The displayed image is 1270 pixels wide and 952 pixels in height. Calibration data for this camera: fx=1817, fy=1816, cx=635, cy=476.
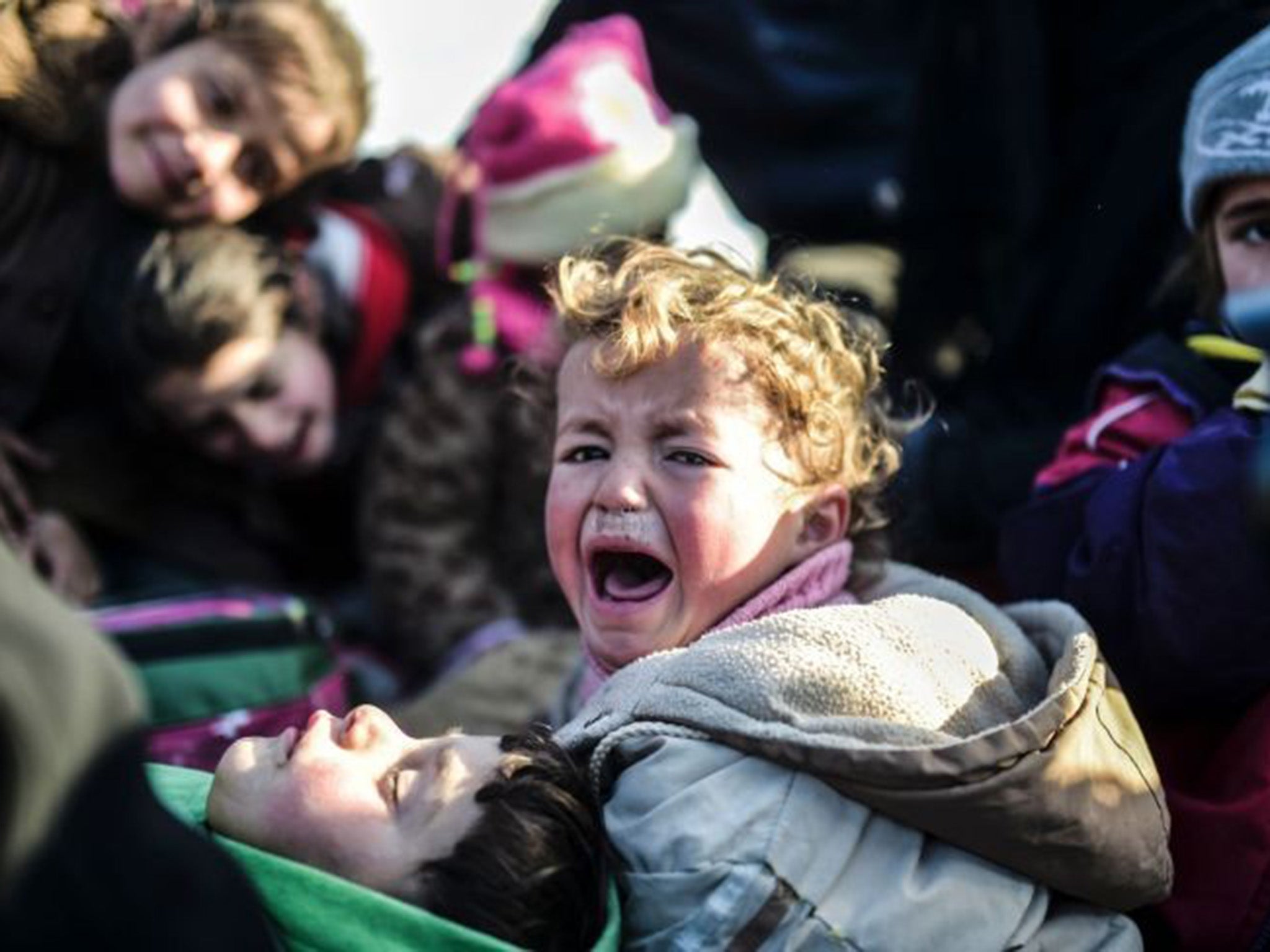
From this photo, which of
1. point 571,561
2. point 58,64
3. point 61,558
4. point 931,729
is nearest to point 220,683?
point 61,558

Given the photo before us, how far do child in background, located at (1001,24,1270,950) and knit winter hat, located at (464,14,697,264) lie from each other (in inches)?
35.3

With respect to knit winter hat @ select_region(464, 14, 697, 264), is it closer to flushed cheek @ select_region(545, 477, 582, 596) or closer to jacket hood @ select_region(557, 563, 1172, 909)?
flushed cheek @ select_region(545, 477, 582, 596)

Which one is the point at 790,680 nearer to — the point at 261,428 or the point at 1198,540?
the point at 1198,540

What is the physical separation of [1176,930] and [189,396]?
4.99 ft

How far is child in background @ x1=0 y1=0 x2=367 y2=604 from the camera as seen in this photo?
2.46m

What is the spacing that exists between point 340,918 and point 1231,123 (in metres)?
1.13

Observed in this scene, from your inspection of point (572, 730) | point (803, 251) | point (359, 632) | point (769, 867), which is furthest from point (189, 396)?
point (769, 867)

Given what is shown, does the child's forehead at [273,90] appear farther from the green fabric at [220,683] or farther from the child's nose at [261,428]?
the green fabric at [220,683]

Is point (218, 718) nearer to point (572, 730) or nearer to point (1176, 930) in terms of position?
point (572, 730)

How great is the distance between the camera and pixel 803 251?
9.59ft

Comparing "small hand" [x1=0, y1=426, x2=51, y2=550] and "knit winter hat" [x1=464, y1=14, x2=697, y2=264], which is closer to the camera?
"small hand" [x1=0, y1=426, x2=51, y2=550]

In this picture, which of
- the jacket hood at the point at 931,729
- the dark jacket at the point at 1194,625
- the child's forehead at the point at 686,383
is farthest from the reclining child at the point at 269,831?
the dark jacket at the point at 1194,625

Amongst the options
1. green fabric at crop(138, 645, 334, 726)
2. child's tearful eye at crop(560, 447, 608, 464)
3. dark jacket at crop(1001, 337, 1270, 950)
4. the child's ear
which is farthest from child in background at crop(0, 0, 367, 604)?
dark jacket at crop(1001, 337, 1270, 950)

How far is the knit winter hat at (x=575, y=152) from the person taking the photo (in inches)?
102
